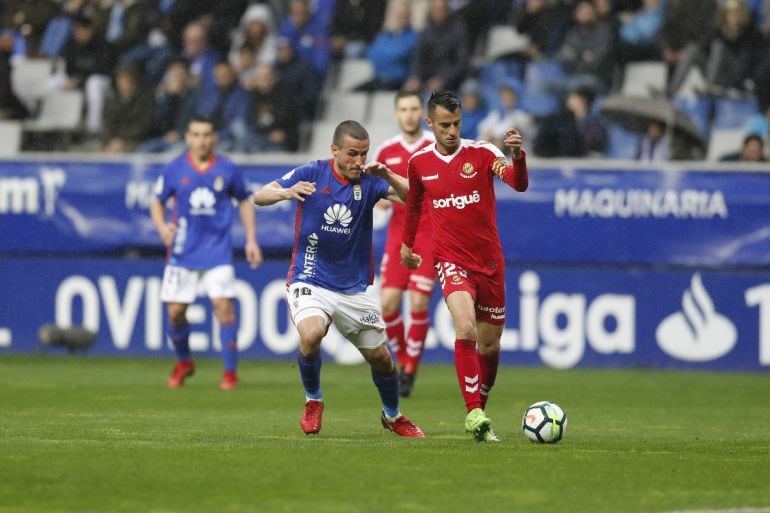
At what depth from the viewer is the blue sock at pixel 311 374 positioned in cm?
955

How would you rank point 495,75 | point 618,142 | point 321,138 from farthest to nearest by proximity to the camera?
point 495,75, point 321,138, point 618,142

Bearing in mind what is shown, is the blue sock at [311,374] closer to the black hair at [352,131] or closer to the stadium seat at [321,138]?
the black hair at [352,131]

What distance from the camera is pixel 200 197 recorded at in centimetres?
1423

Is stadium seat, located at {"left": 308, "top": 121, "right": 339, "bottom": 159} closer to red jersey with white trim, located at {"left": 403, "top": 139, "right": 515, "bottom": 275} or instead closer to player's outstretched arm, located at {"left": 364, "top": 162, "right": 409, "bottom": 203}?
player's outstretched arm, located at {"left": 364, "top": 162, "right": 409, "bottom": 203}

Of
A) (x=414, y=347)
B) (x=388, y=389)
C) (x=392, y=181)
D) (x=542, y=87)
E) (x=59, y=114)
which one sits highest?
(x=542, y=87)

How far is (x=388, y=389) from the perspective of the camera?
9.56 m

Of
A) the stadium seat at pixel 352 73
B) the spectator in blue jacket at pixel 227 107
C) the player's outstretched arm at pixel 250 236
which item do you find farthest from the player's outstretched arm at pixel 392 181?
the stadium seat at pixel 352 73

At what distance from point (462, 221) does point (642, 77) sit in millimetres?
9566

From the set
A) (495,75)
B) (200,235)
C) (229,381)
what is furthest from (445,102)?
(495,75)

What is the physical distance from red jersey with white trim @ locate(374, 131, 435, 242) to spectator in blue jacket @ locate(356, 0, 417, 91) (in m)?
6.24

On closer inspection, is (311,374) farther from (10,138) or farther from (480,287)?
(10,138)

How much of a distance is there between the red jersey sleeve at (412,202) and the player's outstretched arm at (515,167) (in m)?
0.60

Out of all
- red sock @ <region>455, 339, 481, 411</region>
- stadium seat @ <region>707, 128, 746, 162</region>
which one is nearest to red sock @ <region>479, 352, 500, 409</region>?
red sock @ <region>455, 339, 481, 411</region>

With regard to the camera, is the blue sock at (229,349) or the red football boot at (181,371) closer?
the blue sock at (229,349)
